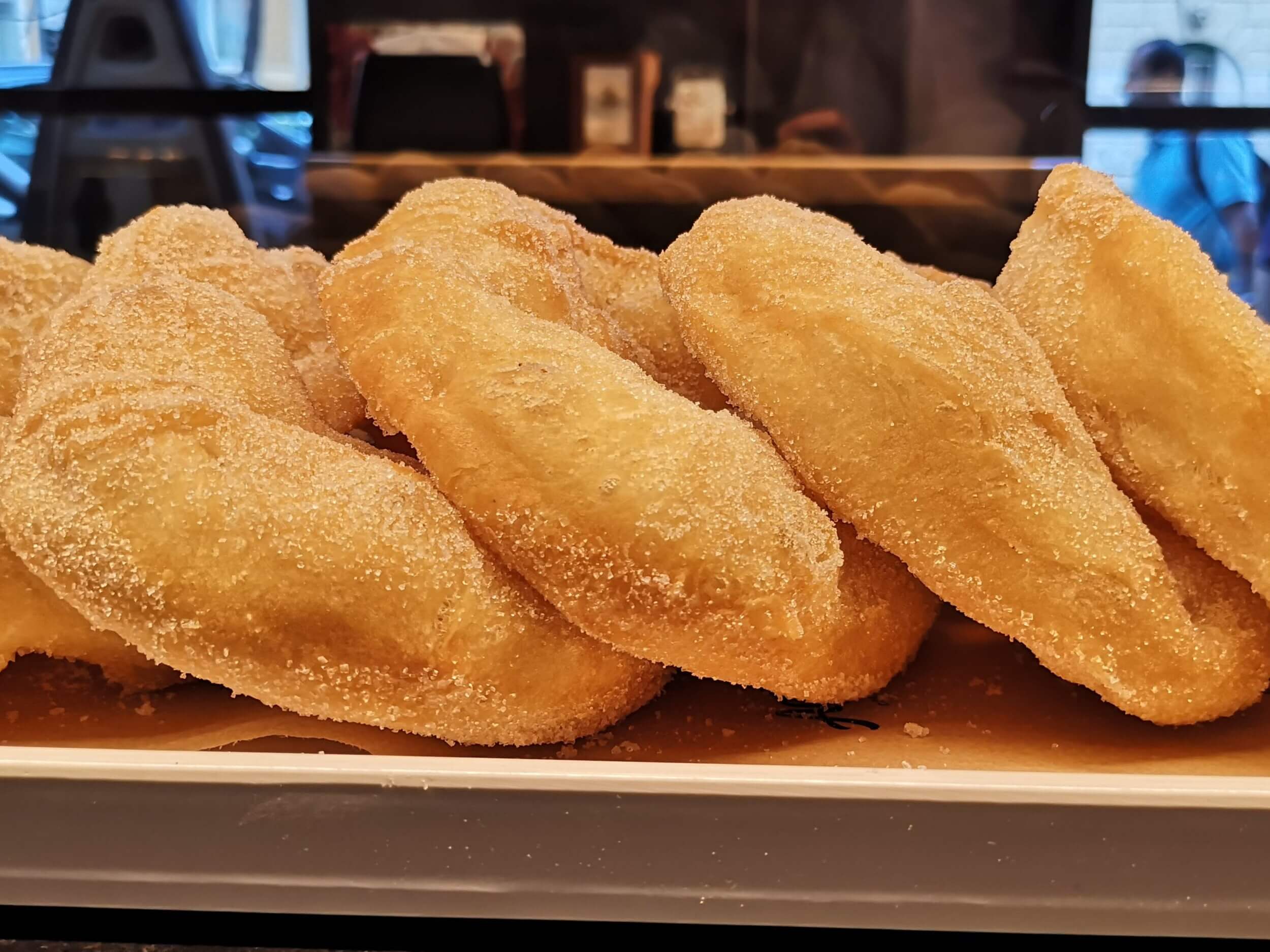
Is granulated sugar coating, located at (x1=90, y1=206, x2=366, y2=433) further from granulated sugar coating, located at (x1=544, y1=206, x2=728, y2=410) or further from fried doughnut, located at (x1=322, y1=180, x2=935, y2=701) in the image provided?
granulated sugar coating, located at (x1=544, y1=206, x2=728, y2=410)

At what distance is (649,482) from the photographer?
60cm

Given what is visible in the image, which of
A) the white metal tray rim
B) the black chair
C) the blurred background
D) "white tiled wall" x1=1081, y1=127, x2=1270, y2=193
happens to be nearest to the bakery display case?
the white metal tray rim

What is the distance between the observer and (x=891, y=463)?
2.15 ft

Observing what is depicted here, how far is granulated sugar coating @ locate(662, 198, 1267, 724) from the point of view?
65 cm

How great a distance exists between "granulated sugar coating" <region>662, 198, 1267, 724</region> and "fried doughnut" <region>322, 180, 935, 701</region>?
44mm

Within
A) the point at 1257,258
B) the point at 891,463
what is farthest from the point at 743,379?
the point at 1257,258

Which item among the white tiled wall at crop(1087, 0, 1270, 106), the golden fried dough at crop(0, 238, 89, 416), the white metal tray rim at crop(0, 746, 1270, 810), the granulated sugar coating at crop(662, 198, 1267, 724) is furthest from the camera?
the white tiled wall at crop(1087, 0, 1270, 106)

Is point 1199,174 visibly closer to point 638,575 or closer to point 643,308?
point 643,308

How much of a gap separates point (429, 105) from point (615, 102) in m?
0.38

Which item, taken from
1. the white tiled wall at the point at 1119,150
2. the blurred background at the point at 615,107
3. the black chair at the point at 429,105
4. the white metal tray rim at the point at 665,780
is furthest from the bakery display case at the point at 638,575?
the white tiled wall at the point at 1119,150

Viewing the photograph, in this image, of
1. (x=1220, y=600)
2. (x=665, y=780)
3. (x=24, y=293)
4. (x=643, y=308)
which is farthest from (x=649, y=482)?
(x=24, y=293)

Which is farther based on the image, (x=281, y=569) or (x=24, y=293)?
(x=24, y=293)

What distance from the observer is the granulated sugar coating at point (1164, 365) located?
25.8 inches

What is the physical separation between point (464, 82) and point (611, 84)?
293 millimetres
